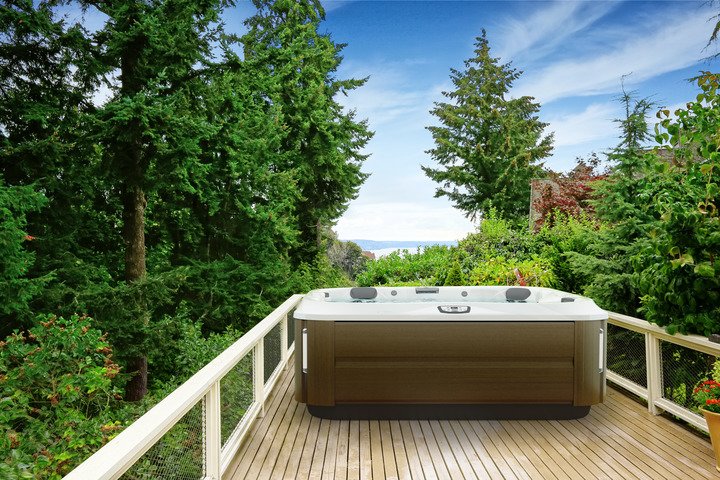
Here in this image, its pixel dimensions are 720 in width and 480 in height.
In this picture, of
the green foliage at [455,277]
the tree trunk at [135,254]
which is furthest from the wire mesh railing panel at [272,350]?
the tree trunk at [135,254]

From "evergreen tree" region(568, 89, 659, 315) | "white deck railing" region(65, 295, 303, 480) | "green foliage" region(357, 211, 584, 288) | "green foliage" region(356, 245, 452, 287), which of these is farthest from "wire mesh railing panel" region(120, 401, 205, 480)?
"green foliage" region(356, 245, 452, 287)

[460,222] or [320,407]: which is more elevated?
[460,222]

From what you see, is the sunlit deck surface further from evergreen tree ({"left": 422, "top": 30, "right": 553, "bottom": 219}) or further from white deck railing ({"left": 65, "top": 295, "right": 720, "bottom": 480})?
evergreen tree ({"left": 422, "top": 30, "right": 553, "bottom": 219})

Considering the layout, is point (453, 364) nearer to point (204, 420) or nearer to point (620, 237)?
point (204, 420)

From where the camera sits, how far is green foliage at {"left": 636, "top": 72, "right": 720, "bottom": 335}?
2799mm

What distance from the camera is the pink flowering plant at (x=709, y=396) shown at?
8.54 ft

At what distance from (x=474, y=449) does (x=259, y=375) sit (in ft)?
4.72

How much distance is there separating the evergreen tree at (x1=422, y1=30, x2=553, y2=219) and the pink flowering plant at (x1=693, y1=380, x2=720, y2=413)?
1436 centimetres

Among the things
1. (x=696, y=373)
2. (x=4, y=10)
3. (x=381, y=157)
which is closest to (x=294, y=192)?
(x=381, y=157)

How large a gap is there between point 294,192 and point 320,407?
8.89m

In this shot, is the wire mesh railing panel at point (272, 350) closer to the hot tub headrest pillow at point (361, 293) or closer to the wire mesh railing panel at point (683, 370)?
the hot tub headrest pillow at point (361, 293)

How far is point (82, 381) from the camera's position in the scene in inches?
175

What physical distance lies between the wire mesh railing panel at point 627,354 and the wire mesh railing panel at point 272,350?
2629 millimetres

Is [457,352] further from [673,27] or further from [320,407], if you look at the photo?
[673,27]
